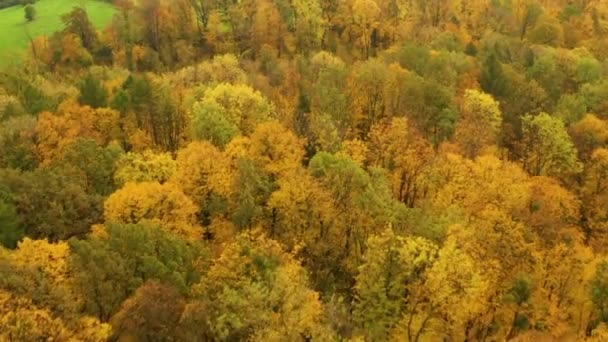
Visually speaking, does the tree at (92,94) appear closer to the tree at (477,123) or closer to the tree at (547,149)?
the tree at (477,123)

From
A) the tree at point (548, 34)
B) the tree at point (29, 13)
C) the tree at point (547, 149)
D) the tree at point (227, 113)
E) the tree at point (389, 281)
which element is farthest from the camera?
the tree at point (29, 13)

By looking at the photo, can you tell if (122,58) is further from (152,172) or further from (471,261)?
(471,261)

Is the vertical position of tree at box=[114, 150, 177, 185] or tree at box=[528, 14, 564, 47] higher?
tree at box=[114, 150, 177, 185]

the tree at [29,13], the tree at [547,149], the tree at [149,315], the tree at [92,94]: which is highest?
the tree at [29,13]

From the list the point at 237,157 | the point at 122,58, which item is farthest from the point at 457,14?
the point at 237,157

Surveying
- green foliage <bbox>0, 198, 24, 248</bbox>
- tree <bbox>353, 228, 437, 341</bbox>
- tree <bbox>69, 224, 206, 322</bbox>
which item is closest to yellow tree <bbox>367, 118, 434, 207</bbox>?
tree <bbox>353, 228, 437, 341</bbox>

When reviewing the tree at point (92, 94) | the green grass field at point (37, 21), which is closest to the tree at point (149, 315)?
the tree at point (92, 94)

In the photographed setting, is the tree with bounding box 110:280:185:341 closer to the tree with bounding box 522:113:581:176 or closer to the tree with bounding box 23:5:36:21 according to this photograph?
the tree with bounding box 522:113:581:176
